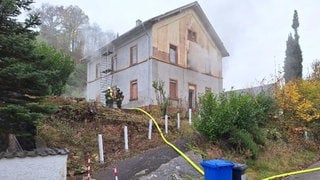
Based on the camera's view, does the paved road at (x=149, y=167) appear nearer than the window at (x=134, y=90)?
Yes

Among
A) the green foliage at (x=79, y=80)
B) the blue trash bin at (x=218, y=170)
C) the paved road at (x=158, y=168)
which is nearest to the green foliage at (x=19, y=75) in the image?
the paved road at (x=158, y=168)

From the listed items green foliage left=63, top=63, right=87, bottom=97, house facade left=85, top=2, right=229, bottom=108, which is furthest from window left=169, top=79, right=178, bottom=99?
green foliage left=63, top=63, right=87, bottom=97

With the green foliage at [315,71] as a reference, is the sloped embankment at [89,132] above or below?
below

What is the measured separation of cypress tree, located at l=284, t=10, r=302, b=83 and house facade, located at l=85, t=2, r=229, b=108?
18.9 feet

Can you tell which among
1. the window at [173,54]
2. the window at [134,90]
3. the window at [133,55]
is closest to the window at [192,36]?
the window at [173,54]

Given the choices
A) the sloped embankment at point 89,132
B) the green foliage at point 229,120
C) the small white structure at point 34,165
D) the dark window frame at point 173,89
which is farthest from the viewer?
the dark window frame at point 173,89

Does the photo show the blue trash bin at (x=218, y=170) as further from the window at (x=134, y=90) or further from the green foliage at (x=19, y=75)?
the window at (x=134, y=90)

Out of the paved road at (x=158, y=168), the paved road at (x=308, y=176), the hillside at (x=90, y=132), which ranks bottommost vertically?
the paved road at (x=308, y=176)

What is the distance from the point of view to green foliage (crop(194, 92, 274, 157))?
14.8 m

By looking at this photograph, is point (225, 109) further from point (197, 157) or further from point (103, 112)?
point (103, 112)

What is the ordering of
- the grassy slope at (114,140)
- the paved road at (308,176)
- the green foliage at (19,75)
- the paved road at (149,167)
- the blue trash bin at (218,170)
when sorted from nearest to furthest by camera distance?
the blue trash bin at (218,170), the green foliage at (19,75), the paved road at (149,167), the paved road at (308,176), the grassy slope at (114,140)

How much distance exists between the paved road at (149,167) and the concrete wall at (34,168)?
1476mm

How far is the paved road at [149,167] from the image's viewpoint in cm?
1123

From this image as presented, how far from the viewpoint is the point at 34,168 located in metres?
9.62
